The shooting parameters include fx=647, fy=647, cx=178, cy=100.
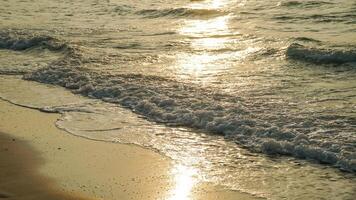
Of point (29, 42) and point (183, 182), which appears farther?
point (29, 42)

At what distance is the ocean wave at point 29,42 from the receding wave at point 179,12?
551cm

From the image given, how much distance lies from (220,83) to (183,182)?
461 centimetres

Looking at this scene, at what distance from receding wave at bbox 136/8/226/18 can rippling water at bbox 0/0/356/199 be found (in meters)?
0.14

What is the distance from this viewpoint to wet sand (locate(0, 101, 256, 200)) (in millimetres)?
6879

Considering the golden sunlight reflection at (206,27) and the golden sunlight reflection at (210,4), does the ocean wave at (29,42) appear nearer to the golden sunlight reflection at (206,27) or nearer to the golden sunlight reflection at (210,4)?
the golden sunlight reflection at (206,27)

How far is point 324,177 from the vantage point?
725 cm

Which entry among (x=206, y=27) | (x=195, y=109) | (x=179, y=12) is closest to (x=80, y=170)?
(x=195, y=109)

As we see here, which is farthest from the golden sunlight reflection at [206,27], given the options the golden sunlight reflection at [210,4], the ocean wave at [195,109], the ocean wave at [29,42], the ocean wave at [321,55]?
the ocean wave at [195,109]

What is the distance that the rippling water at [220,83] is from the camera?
25.8 feet

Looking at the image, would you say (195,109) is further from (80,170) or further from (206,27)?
(206,27)

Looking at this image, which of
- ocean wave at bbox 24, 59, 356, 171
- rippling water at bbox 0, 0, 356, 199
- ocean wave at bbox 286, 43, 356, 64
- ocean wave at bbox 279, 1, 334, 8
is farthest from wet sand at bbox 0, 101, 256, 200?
ocean wave at bbox 279, 1, 334, 8

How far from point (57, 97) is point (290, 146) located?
195 inches

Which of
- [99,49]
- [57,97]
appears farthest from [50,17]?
[57,97]

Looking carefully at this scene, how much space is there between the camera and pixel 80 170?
7.65 m
